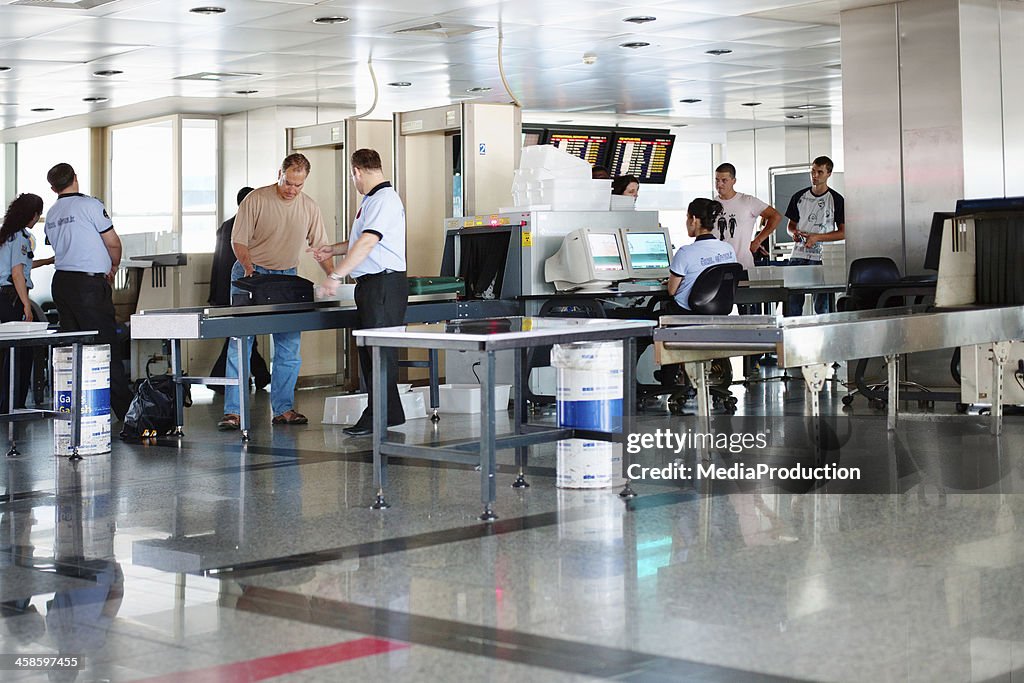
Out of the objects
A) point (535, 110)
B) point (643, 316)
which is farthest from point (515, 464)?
point (535, 110)

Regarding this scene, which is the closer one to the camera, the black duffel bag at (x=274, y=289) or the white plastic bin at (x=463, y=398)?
the black duffel bag at (x=274, y=289)

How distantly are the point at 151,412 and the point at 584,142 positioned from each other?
6969 mm

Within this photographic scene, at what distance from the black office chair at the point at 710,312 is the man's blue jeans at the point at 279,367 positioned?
2.16 meters

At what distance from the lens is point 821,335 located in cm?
501

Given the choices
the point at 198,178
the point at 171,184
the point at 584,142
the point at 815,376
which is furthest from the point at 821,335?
the point at 171,184

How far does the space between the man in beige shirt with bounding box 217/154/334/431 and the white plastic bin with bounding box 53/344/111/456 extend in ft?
3.93

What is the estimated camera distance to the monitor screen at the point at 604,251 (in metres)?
8.30

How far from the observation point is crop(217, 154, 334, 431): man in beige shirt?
7.96 meters

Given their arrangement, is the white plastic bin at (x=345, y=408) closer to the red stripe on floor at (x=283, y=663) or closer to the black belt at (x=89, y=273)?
the black belt at (x=89, y=273)

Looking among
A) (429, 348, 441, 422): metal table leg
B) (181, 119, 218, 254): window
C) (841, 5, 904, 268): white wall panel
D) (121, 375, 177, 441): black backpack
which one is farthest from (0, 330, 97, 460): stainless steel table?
(181, 119, 218, 254): window

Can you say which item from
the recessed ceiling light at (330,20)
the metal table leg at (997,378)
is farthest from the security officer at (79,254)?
the metal table leg at (997,378)

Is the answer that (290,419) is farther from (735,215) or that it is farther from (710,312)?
(735,215)

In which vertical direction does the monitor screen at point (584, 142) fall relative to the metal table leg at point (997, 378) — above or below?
above

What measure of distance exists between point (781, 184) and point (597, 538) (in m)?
12.0
